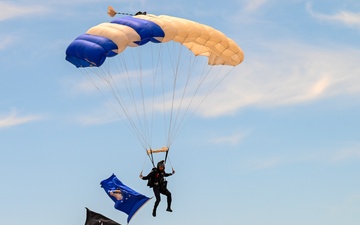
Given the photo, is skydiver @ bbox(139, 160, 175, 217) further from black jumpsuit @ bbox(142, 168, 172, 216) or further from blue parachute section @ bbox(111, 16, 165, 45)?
blue parachute section @ bbox(111, 16, 165, 45)

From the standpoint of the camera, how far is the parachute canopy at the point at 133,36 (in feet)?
130

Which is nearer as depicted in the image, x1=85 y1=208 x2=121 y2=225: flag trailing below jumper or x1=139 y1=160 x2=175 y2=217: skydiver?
x1=139 y1=160 x2=175 y2=217: skydiver

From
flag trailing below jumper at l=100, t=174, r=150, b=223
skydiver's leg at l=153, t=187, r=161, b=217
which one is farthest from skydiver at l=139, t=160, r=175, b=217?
flag trailing below jumper at l=100, t=174, r=150, b=223

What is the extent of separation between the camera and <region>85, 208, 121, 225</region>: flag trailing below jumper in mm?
44272

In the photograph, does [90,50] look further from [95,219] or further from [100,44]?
→ [95,219]

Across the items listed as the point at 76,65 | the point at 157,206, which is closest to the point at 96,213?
the point at 157,206

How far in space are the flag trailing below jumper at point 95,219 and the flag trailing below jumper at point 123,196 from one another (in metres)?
1.25

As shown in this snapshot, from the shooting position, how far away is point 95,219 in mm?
44562

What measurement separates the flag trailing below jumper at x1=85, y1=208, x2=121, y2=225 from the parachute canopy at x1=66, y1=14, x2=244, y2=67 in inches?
308

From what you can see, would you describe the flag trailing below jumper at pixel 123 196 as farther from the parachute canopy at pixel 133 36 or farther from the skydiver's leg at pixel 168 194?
the parachute canopy at pixel 133 36

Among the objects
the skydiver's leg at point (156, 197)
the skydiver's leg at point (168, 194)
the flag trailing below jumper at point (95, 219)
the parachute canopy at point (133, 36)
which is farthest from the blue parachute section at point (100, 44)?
the flag trailing below jumper at point (95, 219)

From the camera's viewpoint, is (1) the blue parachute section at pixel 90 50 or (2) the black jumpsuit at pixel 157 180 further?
(2) the black jumpsuit at pixel 157 180

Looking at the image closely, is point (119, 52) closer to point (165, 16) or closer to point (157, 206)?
point (165, 16)

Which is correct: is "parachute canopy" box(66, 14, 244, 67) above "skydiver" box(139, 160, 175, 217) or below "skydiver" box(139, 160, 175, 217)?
above
